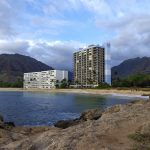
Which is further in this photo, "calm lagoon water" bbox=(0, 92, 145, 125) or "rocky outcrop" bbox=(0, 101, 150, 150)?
"calm lagoon water" bbox=(0, 92, 145, 125)

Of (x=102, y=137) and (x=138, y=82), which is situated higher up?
(x=138, y=82)

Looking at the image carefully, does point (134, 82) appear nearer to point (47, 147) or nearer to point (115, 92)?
point (115, 92)

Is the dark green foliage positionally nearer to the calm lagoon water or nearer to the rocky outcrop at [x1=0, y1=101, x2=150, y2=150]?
the calm lagoon water

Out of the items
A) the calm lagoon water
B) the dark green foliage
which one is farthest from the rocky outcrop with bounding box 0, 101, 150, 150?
the dark green foliage

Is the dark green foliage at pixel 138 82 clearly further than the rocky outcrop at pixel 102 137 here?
Yes

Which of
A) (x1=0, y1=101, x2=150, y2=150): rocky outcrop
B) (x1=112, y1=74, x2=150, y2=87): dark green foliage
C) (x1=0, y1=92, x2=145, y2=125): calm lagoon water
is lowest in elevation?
(x1=0, y1=92, x2=145, y2=125): calm lagoon water

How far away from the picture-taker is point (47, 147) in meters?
10.8

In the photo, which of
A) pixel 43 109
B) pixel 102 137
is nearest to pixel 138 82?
pixel 43 109

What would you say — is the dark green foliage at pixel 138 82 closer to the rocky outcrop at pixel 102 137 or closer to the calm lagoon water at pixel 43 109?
the calm lagoon water at pixel 43 109

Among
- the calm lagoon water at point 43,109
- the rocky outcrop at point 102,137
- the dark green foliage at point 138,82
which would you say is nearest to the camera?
the rocky outcrop at point 102,137

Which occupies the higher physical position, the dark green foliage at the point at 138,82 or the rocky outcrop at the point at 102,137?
the dark green foliage at the point at 138,82

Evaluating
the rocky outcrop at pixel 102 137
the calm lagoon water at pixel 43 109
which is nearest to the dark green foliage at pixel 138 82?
the calm lagoon water at pixel 43 109

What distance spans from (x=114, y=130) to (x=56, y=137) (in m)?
1.98

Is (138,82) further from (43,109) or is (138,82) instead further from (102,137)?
(102,137)
